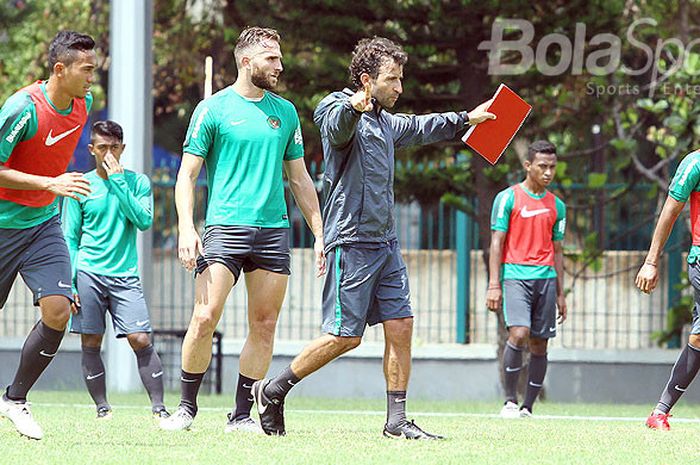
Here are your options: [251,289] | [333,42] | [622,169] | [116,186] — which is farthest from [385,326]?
[622,169]

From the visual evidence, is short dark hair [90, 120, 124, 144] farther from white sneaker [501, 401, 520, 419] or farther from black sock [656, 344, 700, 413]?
black sock [656, 344, 700, 413]

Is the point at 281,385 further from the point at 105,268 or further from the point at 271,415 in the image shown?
the point at 105,268

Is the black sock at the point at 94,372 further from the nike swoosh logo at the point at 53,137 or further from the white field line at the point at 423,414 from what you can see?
the nike swoosh logo at the point at 53,137

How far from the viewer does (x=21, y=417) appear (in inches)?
310

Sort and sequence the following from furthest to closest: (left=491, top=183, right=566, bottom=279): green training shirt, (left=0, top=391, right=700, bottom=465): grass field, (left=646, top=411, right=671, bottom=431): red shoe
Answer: (left=491, top=183, right=566, bottom=279): green training shirt → (left=646, top=411, right=671, bottom=431): red shoe → (left=0, top=391, right=700, bottom=465): grass field

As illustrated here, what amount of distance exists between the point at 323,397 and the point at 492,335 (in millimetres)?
2243

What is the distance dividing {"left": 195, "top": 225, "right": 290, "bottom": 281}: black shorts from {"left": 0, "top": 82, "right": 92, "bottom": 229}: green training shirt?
897mm

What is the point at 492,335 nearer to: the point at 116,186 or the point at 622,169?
the point at 622,169

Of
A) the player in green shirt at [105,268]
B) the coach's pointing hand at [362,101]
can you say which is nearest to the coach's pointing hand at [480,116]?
the coach's pointing hand at [362,101]

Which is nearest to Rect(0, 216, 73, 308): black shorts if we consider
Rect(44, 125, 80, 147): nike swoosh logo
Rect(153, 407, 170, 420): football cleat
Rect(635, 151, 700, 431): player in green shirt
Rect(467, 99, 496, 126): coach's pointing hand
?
Rect(44, 125, 80, 147): nike swoosh logo

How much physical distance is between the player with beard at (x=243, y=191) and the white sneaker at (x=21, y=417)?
0.93m

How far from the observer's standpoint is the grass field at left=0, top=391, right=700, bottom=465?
706cm

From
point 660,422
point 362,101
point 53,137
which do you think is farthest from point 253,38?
point 660,422

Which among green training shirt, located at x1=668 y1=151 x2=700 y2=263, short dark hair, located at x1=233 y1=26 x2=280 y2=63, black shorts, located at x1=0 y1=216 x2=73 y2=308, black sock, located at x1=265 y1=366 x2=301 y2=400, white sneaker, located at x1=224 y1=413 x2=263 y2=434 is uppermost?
short dark hair, located at x1=233 y1=26 x2=280 y2=63
